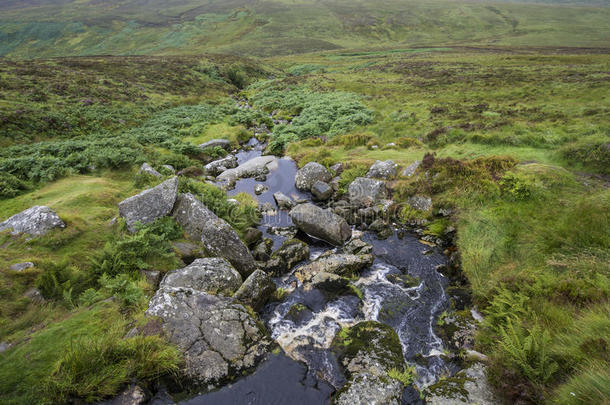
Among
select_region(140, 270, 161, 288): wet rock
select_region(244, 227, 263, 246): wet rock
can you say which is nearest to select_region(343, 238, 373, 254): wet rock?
select_region(244, 227, 263, 246): wet rock

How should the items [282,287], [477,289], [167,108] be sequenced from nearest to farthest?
[477,289] < [282,287] < [167,108]

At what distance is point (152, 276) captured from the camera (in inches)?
384

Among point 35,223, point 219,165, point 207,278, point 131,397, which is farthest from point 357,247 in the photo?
point 219,165

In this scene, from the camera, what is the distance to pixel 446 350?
8.27 m

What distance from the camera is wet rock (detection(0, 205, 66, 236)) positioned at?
381 inches

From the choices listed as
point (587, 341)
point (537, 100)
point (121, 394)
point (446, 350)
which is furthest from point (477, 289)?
point (537, 100)

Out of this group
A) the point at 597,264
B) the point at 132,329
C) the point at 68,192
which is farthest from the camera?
the point at 68,192

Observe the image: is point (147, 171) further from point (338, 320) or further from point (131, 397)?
point (338, 320)

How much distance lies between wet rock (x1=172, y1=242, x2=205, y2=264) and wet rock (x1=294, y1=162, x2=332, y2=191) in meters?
9.68

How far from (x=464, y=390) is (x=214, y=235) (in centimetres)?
1007

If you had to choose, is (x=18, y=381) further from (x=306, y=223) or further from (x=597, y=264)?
(x=597, y=264)

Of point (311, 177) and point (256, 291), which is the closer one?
point (256, 291)

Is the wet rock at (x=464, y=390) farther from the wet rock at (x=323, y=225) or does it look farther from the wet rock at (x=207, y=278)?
the wet rock at (x=323, y=225)

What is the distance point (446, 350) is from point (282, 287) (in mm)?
6161
